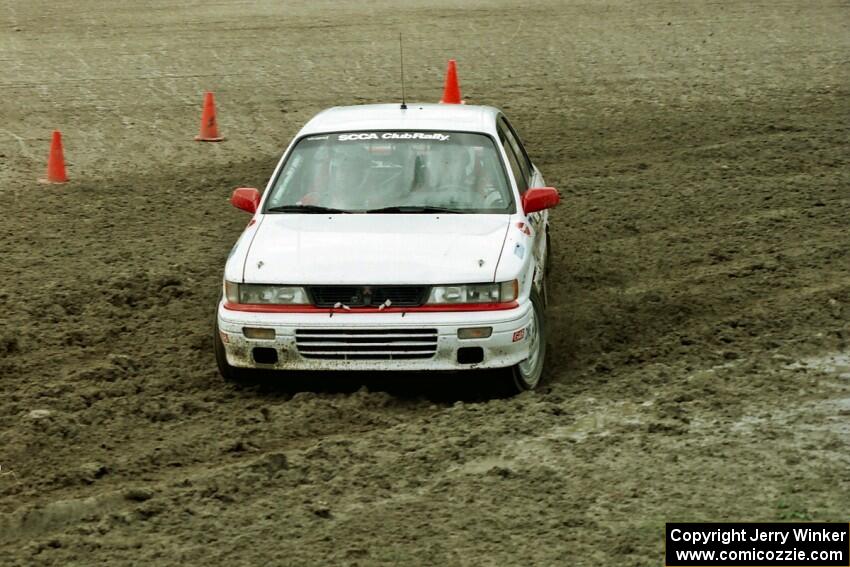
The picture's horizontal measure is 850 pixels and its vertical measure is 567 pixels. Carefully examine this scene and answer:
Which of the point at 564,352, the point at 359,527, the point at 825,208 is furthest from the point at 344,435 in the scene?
the point at 825,208

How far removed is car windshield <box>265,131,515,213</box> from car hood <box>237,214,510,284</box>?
152 millimetres

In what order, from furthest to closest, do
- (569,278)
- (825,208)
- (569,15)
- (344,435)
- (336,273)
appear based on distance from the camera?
(569,15)
(825,208)
(569,278)
(336,273)
(344,435)

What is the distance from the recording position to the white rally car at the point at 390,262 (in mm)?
8008

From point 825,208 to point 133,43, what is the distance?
12763mm

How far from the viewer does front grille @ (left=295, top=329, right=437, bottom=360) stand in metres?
7.97

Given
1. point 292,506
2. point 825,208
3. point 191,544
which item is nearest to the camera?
point 191,544

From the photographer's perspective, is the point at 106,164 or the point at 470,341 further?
the point at 106,164

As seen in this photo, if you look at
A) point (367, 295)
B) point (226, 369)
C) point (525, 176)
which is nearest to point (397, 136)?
point (525, 176)

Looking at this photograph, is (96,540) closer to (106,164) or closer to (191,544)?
(191,544)

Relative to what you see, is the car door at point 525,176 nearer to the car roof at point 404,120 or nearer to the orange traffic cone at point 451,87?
the car roof at point 404,120

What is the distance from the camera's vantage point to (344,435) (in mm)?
7586

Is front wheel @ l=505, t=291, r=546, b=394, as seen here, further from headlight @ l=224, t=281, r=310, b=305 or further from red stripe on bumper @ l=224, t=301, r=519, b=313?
headlight @ l=224, t=281, r=310, b=305

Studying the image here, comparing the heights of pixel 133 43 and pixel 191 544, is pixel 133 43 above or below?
above

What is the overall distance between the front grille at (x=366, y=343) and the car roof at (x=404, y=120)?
6.35 feet
